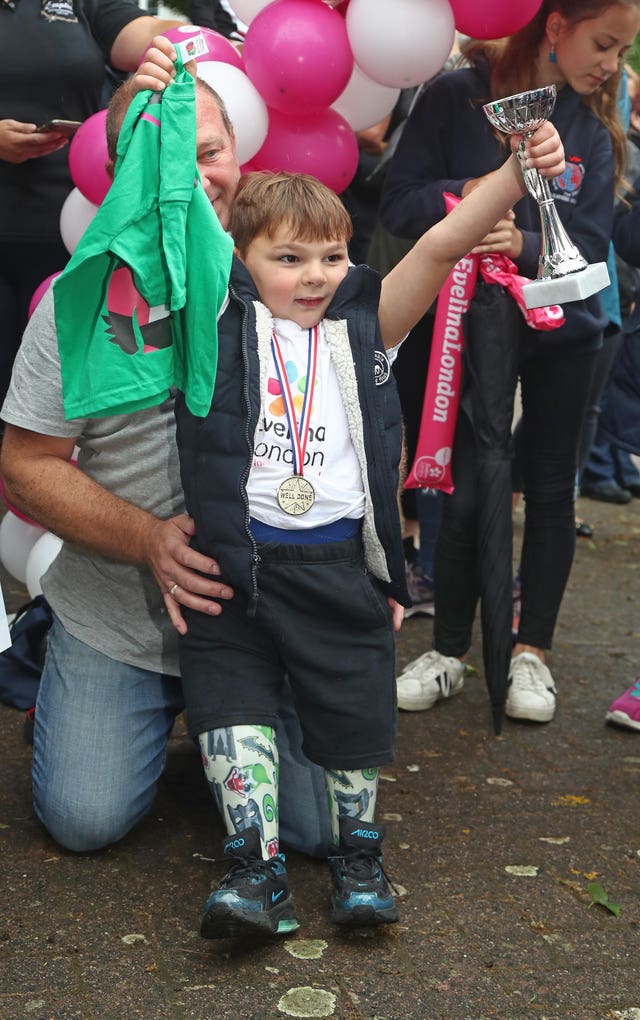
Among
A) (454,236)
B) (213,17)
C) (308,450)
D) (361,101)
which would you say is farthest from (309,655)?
(213,17)

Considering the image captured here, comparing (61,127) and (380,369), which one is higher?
(61,127)

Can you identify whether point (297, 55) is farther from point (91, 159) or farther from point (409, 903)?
point (409, 903)

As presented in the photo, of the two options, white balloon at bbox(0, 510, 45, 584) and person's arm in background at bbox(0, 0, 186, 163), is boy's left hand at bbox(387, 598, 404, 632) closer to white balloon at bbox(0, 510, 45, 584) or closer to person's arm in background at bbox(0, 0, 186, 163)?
white balloon at bbox(0, 510, 45, 584)

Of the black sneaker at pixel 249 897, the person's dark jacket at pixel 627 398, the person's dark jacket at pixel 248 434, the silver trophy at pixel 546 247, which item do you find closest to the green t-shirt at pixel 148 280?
the person's dark jacket at pixel 248 434

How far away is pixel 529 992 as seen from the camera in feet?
7.64

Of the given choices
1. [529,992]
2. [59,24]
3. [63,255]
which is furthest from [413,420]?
[529,992]

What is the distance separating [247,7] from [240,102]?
0.47 m

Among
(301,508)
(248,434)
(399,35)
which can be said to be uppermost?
(399,35)

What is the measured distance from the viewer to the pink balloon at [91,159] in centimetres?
325

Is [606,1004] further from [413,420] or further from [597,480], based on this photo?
[597,480]

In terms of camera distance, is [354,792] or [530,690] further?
[530,690]

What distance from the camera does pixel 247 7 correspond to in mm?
3578

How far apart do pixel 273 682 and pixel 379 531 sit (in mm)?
361

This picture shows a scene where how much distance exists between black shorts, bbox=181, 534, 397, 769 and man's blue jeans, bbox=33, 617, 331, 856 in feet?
1.14
